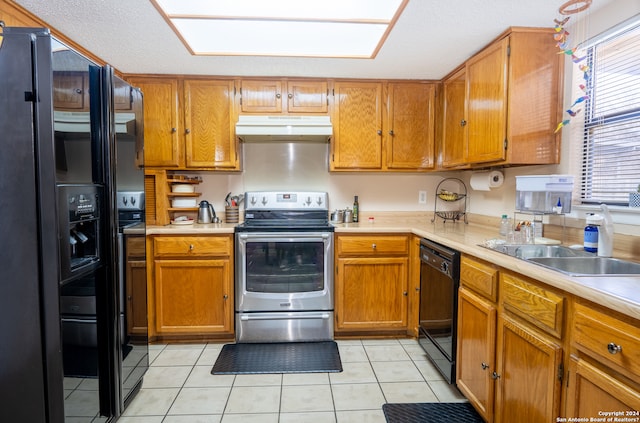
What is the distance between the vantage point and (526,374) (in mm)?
1313

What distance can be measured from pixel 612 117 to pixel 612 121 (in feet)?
0.07

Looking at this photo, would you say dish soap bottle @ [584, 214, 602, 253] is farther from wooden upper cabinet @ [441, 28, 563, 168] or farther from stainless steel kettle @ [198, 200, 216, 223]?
stainless steel kettle @ [198, 200, 216, 223]

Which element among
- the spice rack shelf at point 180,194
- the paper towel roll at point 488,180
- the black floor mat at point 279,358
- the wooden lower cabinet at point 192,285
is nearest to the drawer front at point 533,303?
the paper towel roll at point 488,180

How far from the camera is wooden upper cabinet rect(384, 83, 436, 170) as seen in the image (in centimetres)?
283

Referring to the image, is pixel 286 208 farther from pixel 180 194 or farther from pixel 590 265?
pixel 590 265

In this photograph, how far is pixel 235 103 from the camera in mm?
2736

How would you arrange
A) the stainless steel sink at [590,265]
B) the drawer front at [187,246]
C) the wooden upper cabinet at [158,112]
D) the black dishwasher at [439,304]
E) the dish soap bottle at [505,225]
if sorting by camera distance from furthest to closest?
1. the wooden upper cabinet at [158,112]
2. the drawer front at [187,246]
3. the dish soap bottle at [505,225]
4. the black dishwasher at [439,304]
5. the stainless steel sink at [590,265]

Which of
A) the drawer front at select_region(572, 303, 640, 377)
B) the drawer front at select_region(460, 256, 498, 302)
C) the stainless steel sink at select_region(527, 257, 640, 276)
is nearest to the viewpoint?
the drawer front at select_region(572, 303, 640, 377)

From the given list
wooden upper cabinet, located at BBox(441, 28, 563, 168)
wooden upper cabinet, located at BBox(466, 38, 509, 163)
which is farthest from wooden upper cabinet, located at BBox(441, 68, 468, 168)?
wooden upper cabinet, located at BBox(441, 28, 563, 168)

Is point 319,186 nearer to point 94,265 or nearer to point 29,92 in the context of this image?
point 94,265

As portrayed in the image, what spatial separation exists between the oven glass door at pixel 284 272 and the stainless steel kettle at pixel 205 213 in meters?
0.54

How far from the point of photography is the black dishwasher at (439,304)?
1.90 m

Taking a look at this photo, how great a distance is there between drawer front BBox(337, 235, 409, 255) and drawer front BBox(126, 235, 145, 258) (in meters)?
1.35

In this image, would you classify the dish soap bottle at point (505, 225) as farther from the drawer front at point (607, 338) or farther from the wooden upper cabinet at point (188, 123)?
the wooden upper cabinet at point (188, 123)
